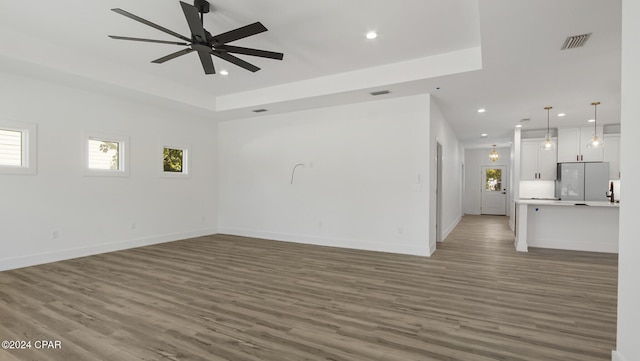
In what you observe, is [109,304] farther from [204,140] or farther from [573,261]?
[573,261]

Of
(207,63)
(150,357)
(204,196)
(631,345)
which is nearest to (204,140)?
(204,196)

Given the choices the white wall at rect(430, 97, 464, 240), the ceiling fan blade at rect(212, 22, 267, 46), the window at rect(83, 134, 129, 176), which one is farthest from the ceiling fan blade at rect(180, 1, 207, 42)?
the white wall at rect(430, 97, 464, 240)

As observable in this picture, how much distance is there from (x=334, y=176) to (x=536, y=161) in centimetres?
609

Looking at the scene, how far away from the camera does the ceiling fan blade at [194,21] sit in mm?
2772

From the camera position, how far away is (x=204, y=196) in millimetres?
7633

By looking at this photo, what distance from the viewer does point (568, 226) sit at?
602cm

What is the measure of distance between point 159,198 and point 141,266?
2.23 m

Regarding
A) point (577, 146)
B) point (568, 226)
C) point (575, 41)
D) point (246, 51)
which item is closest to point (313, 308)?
point (246, 51)

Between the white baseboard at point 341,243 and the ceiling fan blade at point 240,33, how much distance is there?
4.19 meters

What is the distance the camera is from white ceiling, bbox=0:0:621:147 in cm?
330

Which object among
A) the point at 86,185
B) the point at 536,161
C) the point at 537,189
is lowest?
the point at 537,189

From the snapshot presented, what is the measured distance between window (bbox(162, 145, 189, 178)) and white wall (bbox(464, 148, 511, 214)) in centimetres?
1091

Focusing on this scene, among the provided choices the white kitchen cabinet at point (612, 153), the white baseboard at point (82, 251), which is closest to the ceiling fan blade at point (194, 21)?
the white baseboard at point (82, 251)

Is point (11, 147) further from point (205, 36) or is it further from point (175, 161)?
point (205, 36)
